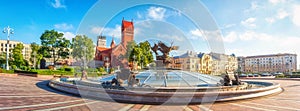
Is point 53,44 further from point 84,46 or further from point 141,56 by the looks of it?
point 141,56

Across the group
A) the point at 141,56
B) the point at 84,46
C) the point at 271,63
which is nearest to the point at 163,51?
the point at 141,56

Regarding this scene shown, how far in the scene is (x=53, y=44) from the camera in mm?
38844

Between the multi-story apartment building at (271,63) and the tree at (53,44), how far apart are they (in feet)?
245

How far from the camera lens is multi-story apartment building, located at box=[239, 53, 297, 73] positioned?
89.9m

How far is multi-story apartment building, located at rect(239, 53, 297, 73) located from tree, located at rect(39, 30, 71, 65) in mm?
74753

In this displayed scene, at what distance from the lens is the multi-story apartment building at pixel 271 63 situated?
295 feet

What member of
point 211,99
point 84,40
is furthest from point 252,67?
point 211,99

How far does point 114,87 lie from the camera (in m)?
9.16

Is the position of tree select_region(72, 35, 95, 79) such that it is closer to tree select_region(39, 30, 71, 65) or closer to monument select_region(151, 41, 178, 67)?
tree select_region(39, 30, 71, 65)

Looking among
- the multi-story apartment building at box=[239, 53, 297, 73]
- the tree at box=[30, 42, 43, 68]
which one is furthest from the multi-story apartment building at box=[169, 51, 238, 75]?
the multi-story apartment building at box=[239, 53, 297, 73]

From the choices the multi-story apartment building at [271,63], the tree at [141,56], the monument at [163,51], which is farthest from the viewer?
the multi-story apartment building at [271,63]

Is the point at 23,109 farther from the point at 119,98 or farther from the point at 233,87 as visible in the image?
the point at 233,87

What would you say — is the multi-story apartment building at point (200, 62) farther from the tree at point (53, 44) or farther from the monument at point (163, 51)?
the tree at point (53, 44)

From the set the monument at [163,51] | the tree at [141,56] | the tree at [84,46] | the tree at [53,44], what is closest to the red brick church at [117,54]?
the tree at [141,56]
